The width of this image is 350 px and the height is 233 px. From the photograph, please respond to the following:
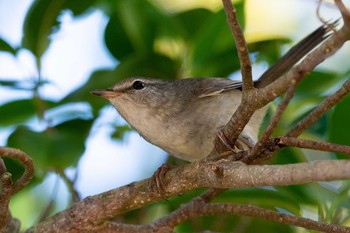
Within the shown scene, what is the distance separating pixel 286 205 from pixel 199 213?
607mm

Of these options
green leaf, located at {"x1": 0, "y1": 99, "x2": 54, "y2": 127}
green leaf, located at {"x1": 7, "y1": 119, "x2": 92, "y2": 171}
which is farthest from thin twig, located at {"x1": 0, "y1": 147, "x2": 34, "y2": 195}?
green leaf, located at {"x1": 0, "y1": 99, "x2": 54, "y2": 127}

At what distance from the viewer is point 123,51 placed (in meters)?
3.80

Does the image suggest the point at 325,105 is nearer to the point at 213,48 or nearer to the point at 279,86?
the point at 279,86

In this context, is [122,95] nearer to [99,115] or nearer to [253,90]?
[99,115]

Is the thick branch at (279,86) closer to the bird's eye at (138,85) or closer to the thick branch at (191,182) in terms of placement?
the thick branch at (191,182)

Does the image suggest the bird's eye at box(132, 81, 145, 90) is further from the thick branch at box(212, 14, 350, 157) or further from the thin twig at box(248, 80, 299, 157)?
the thin twig at box(248, 80, 299, 157)

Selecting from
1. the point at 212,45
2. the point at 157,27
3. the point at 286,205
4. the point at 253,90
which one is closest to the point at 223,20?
the point at 212,45

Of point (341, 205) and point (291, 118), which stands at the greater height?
point (291, 118)

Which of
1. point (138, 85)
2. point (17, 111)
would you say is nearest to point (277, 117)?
point (138, 85)

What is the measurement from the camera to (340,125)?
3.10 m

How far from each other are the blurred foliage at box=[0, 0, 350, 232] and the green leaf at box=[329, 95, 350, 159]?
0.18 m

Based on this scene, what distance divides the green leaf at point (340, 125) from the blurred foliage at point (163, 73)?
0.18 m

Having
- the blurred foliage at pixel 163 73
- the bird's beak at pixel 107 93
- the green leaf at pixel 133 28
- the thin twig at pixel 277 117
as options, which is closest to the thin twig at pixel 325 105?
the thin twig at pixel 277 117

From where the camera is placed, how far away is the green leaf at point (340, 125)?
3.10 meters
